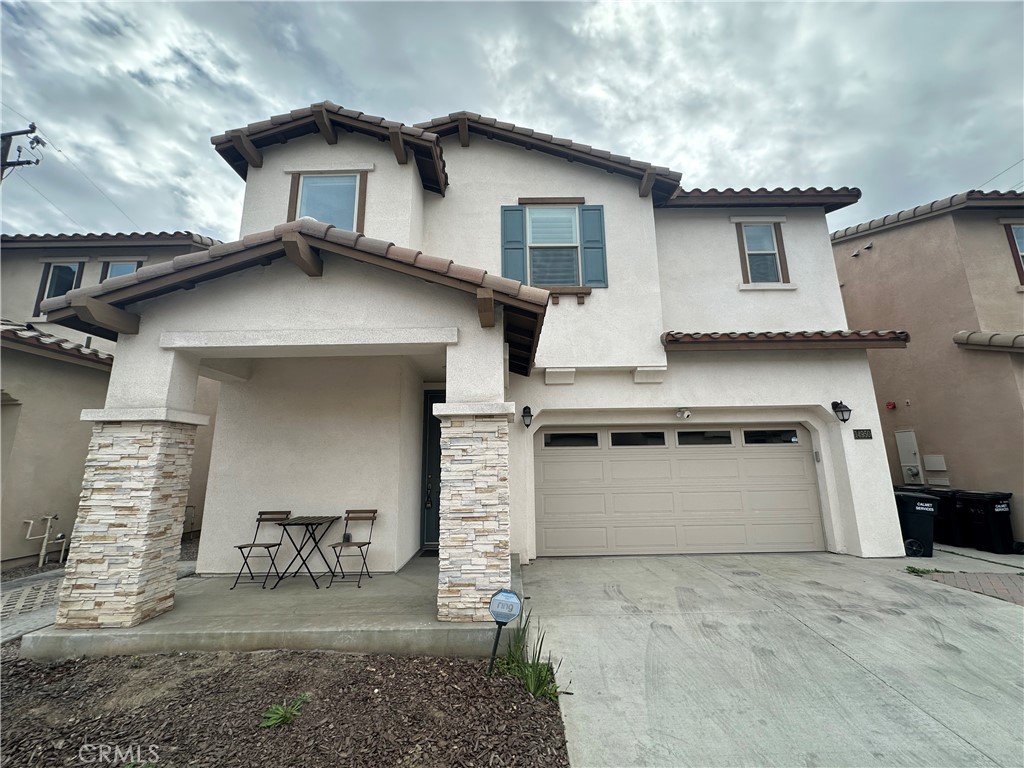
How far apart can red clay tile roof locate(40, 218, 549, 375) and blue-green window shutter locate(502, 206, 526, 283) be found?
3.30m

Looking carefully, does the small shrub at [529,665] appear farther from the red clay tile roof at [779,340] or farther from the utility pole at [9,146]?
the utility pole at [9,146]

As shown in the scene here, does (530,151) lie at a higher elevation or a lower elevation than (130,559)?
higher

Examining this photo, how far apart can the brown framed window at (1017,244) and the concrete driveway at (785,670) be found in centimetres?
802

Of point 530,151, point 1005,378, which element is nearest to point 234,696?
point 530,151

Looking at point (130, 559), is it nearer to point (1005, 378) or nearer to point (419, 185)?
point (419, 185)

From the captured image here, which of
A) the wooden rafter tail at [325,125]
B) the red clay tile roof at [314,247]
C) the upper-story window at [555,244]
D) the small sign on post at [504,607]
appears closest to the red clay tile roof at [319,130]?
the wooden rafter tail at [325,125]

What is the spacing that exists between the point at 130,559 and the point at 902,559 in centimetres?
1064

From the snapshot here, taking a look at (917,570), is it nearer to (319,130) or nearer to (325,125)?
(325,125)

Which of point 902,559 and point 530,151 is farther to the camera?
point 530,151

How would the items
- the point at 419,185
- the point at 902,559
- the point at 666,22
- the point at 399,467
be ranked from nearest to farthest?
the point at 399,467, the point at 902,559, the point at 419,185, the point at 666,22

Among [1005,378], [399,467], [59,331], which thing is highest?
[59,331]

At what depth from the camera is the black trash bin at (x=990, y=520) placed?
7160 millimetres

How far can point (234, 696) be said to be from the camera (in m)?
3.12

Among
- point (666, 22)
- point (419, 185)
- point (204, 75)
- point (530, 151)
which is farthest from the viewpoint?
point (204, 75)
